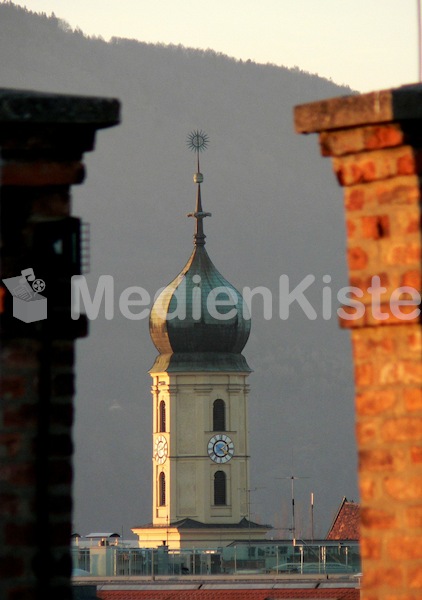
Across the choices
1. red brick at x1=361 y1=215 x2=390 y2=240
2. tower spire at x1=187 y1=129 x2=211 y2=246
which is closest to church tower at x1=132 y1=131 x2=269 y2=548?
tower spire at x1=187 y1=129 x2=211 y2=246

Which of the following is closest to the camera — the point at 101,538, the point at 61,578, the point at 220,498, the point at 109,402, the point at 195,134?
the point at 61,578

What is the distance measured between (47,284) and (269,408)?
191m

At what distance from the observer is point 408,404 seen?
307 inches

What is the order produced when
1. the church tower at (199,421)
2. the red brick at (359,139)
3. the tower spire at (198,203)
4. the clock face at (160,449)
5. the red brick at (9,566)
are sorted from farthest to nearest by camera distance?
the tower spire at (198,203) → the clock face at (160,449) → the church tower at (199,421) → the red brick at (359,139) → the red brick at (9,566)

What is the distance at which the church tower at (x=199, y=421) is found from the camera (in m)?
106

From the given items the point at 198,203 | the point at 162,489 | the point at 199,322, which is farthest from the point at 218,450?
the point at 198,203

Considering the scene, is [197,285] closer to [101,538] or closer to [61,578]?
[101,538]

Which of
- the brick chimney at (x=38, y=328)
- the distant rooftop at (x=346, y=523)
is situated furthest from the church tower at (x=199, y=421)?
the brick chimney at (x=38, y=328)

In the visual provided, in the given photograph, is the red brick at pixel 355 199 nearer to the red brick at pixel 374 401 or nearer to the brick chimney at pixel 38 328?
the red brick at pixel 374 401

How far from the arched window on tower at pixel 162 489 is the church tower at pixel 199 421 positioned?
0.17 feet

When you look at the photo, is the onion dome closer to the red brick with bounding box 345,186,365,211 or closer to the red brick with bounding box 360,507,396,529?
the red brick with bounding box 345,186,365,211

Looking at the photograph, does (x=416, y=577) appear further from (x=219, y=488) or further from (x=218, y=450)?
(x=219, y=488)

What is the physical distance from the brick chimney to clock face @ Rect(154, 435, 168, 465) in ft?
335

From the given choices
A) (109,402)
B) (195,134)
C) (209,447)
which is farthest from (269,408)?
(209,447)
